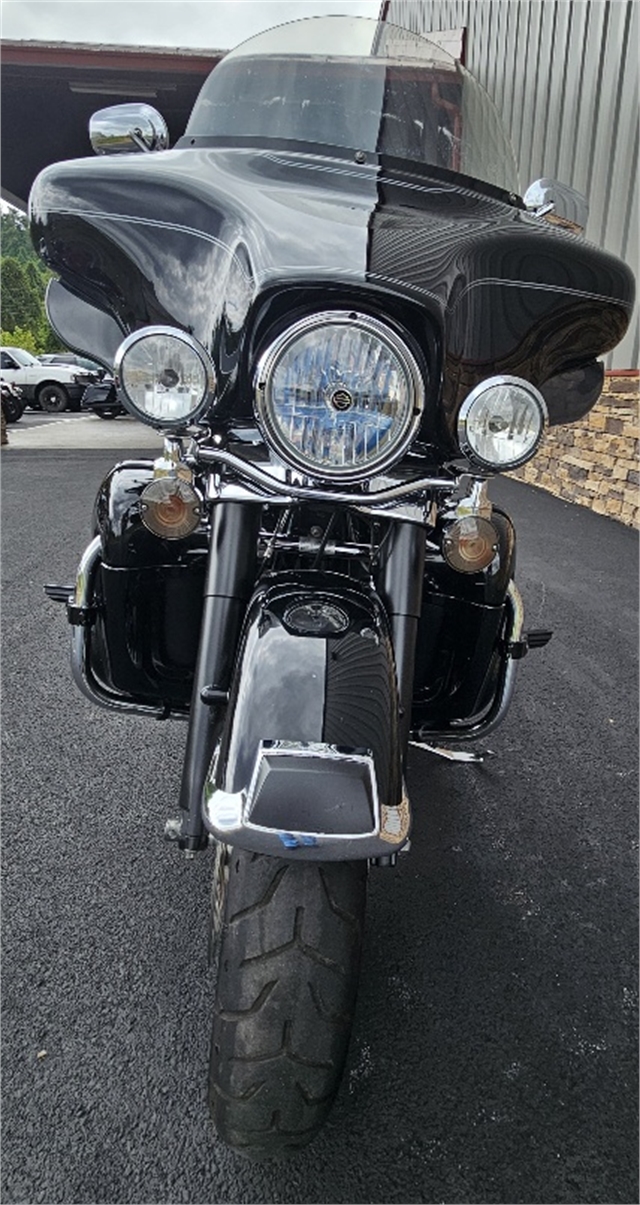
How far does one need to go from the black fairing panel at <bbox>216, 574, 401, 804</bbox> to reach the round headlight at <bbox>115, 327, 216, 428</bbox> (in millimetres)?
390

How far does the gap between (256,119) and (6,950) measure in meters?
2.17

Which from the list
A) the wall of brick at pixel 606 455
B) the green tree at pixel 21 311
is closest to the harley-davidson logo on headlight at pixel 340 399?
the wall of brick at pixel 606 455

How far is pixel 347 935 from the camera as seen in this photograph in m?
1.36

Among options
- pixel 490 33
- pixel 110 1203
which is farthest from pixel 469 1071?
pixel 490 33

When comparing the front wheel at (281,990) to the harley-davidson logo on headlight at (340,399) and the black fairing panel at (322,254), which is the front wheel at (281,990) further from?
the black fairing panel at (322,254)

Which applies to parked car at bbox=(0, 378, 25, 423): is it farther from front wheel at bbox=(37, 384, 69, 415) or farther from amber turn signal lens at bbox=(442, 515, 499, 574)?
amber turn signal lens at bbox=(442, 515, 499, 574)

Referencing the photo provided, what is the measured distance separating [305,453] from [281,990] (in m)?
0.91

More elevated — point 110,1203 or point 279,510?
point 279,510

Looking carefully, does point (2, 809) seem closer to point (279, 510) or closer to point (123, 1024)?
point (123, 1024)

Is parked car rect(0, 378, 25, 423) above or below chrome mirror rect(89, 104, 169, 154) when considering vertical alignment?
below

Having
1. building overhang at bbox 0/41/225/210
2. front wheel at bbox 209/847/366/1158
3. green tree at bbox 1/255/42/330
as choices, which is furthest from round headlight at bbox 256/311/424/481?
green tree at bbox 1/255/42/330

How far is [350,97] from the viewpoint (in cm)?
194

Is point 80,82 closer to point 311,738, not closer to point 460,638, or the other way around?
point 460,638

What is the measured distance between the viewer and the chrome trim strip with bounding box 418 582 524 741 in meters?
2.00
